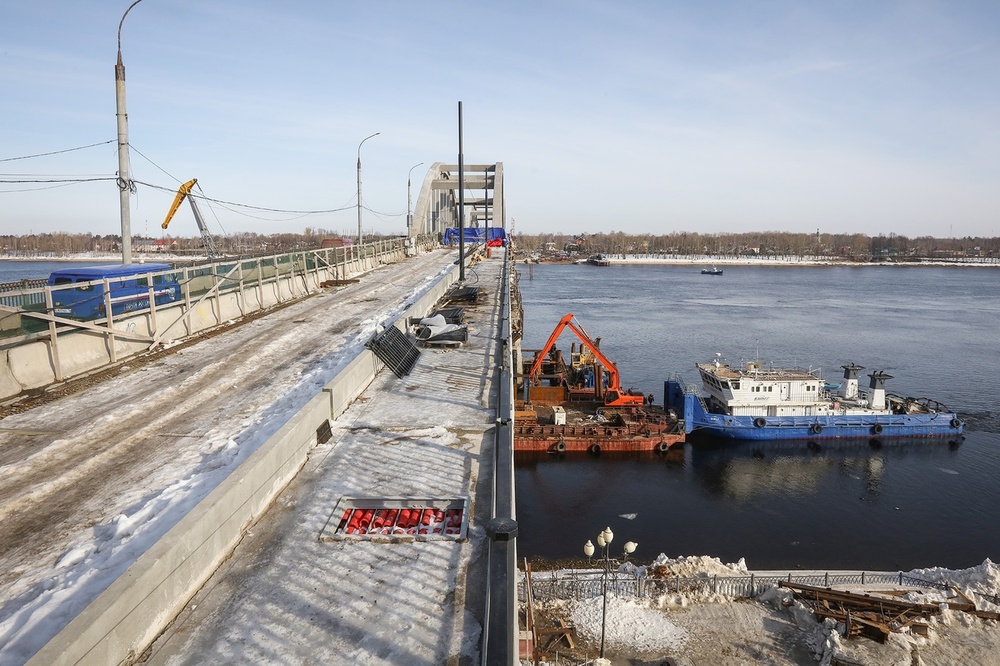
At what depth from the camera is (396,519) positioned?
6.74 meters

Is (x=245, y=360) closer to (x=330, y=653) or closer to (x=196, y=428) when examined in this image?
(x=196, y=428)

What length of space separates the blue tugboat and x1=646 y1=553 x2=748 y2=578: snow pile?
506 inches

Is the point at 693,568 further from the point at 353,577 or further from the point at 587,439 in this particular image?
the point at 353,577

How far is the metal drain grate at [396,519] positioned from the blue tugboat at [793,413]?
2416cm

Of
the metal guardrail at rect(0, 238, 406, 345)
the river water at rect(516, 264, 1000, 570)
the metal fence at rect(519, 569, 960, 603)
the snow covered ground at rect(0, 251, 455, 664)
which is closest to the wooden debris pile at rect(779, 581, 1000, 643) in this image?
the metal fence at rect(519, 569, 960, 603)

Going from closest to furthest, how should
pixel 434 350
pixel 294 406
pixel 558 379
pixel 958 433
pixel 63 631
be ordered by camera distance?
pixel 63 631
pixel 294 406
pixel 434 350
pixel 958 433
pixel 558 379

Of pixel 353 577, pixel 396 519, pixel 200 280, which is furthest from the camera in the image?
pixel 200 280

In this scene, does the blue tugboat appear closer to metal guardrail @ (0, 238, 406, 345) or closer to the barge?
the barge

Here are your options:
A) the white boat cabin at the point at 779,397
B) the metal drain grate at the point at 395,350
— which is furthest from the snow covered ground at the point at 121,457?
the white boat cabin at the point at 779,397

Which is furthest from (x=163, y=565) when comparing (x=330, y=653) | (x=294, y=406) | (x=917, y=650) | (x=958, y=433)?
(x=958, y=433)

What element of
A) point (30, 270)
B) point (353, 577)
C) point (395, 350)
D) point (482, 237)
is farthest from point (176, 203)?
point (30, 270)

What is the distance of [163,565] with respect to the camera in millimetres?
4910

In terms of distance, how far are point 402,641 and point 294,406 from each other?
581 centimetres

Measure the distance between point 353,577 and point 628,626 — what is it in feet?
34.3
